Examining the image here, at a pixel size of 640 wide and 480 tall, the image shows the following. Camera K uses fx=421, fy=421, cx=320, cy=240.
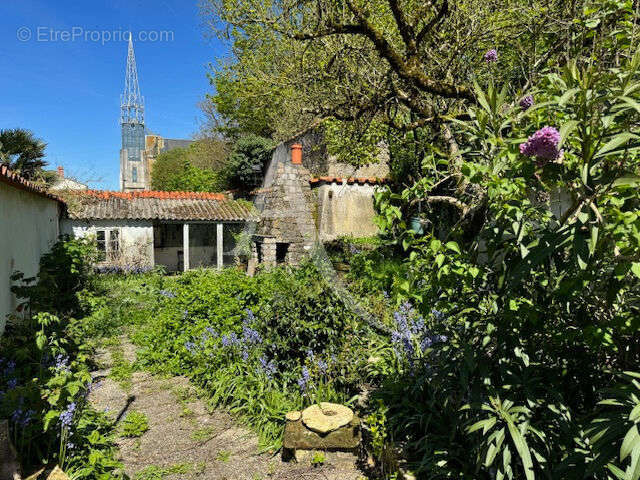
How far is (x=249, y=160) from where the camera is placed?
822 inches

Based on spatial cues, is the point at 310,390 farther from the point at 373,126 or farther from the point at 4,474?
the point at 373,126

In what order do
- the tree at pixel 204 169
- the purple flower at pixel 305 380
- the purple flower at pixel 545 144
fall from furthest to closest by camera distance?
1. the tree at pixel 204 169
2. the purple flower at pixel 305 380
3. the purple flower at pixel 545 144

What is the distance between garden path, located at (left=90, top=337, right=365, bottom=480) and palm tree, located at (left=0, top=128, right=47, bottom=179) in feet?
23.6

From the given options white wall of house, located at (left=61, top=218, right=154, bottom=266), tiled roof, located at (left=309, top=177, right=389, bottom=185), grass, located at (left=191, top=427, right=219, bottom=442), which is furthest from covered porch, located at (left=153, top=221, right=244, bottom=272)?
grass, located at (left=191, top=427, right=219, bottom=442)

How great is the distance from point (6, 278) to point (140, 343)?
2512mm

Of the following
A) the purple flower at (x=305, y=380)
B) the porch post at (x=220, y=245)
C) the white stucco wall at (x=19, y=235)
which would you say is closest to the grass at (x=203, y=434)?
the purple flower at (x=305, y=380)

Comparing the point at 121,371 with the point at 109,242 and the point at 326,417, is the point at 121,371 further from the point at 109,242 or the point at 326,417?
→ the point at 109,242

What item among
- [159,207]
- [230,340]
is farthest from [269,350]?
[159,207]

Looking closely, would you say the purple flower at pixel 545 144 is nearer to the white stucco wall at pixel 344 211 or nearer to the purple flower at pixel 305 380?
the purple flower at pixel 305 380

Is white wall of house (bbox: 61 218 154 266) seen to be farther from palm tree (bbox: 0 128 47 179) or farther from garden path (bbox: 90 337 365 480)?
garden path (bbox: 90 337 365 480)

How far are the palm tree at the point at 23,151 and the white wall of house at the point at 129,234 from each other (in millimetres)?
4590

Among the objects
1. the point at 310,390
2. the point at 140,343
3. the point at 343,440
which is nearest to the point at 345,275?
the point at 140,343

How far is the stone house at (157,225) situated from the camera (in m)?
15.6

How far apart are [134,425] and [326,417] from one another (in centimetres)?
234
